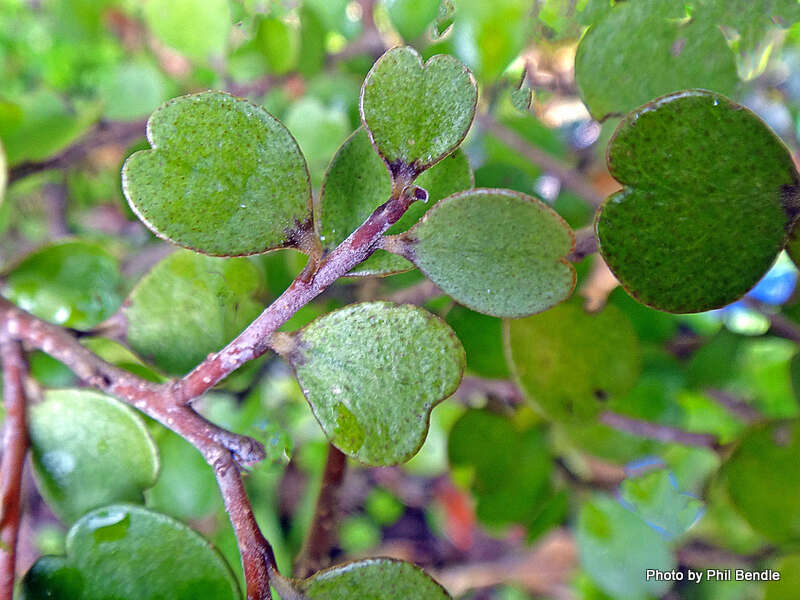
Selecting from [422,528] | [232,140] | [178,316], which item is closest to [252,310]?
[178,316]

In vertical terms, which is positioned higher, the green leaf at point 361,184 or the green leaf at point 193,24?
the green leaf at point 193,24

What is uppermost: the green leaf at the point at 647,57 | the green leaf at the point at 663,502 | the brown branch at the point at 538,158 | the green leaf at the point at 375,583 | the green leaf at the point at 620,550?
the green leaf at the point at 647,57

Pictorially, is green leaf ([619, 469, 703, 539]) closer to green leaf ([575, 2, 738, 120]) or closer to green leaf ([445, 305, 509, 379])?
green leaf ([445, 305, 509, 379])

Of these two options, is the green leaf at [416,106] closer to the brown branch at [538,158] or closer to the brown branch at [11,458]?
the brown branch at [11,458]

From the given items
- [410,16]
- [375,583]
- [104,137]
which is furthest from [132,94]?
[375,583]

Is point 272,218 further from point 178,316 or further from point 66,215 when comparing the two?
point 66,215

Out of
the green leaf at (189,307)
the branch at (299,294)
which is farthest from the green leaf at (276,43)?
the branch at (299,294)

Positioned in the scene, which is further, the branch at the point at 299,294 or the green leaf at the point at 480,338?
the green leaf at the point at 480,338
